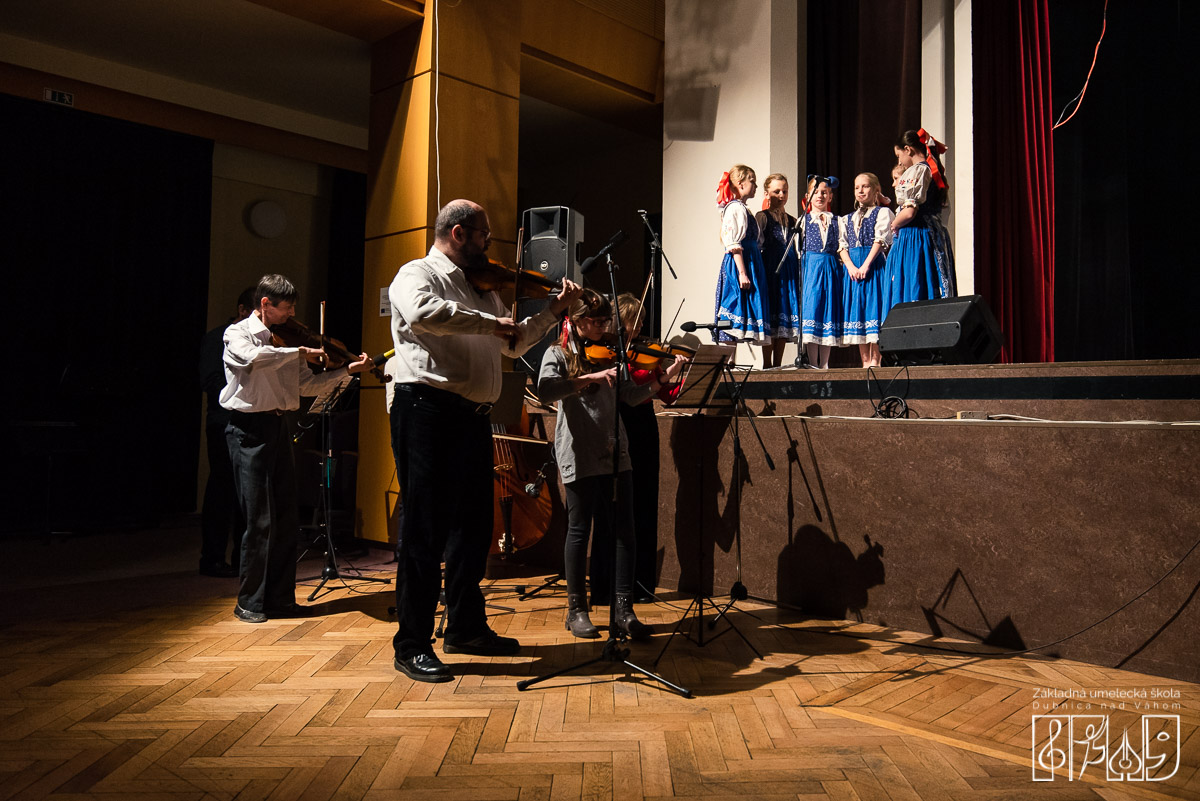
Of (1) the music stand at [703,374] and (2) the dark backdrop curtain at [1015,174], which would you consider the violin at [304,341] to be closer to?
(1) the music stand at [703,374]

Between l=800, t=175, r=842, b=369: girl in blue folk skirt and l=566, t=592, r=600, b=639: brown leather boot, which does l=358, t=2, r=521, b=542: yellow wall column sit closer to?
l=800, t=175, r=842, b=369: girl in blue folk skirt

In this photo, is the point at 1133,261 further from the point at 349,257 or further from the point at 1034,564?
the point at 349,257

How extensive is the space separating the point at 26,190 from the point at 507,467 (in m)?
4.47

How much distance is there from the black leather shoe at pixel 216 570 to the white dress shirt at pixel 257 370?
1.54m

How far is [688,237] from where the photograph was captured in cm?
686

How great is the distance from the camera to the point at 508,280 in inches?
111

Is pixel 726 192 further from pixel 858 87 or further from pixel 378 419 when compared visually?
pixel 378 419

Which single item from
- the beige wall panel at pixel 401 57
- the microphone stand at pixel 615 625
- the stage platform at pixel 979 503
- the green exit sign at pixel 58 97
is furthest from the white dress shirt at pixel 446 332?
the green exit sign at pixel 58 97

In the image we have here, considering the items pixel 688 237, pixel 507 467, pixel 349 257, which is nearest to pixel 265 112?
pixel 349 257

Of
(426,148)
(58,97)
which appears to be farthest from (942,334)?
(58,97)

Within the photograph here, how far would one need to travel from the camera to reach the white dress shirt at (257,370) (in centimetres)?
345

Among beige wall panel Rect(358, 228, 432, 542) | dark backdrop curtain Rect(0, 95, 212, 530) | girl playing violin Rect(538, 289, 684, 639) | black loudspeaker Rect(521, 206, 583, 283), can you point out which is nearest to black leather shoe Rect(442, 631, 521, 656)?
girl playing violin Rect(538, 289, 684, 639)

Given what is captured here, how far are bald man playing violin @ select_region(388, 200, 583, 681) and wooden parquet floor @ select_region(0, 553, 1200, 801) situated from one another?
0.94 feet

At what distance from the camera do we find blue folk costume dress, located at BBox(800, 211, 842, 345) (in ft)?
18.1
